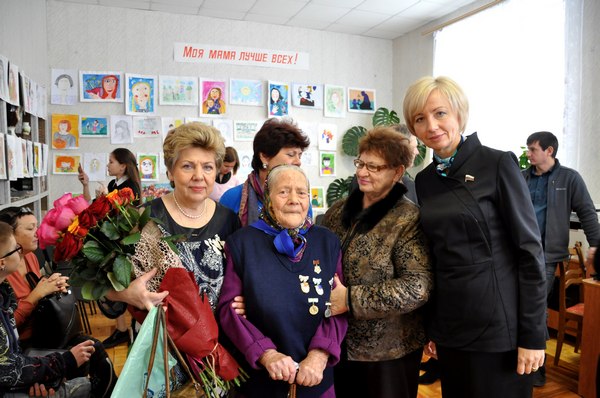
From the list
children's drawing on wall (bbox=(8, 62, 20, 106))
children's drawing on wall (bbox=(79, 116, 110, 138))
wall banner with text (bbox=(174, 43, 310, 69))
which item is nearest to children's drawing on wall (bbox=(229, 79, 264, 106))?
wall banner with text (bbox=(174, 43, 310, 69))

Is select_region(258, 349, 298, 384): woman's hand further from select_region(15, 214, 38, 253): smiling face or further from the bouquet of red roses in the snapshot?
select_region(15, 214, 38, 253): smiling face

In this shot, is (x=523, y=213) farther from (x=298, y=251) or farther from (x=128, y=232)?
(x=128, y=232)

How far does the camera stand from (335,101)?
640 centimetres

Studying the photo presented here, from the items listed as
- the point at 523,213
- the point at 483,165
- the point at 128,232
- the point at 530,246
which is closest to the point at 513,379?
the point at 530,246

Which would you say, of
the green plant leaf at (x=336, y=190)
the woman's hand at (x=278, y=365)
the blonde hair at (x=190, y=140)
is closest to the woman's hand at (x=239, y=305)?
the woman's hand at (x=278, y=365)

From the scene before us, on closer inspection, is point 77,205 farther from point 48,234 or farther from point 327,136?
point 327,136

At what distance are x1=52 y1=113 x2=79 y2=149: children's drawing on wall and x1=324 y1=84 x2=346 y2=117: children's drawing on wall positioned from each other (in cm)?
324

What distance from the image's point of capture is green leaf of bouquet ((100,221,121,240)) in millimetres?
1279

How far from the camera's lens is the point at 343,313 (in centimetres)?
161

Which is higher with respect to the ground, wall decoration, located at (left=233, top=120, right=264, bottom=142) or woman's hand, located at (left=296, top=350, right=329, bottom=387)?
wall decoration, located at (left=233, top=120, right=264, bottom=142)

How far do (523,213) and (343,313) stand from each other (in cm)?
71

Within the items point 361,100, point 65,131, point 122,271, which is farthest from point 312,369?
point 361,100

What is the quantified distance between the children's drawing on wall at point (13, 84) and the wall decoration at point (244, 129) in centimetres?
287

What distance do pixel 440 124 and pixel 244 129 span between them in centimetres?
459
